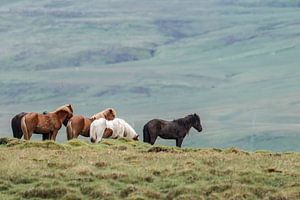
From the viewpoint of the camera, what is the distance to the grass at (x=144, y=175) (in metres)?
17.8

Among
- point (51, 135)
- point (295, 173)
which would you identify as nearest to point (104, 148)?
point (51, 135)

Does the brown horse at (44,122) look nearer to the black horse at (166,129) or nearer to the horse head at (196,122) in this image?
the black horse at (166,129)

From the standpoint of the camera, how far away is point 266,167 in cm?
2014

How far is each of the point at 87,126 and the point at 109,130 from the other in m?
0.72

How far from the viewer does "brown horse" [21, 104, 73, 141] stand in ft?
97.0

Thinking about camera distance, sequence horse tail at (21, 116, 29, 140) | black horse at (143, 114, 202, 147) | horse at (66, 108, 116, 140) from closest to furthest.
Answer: horse tail at (21, 116, 29, 140) < horse at (66, 108, 116, 140) < black horse at (143, 114, 202, 147)

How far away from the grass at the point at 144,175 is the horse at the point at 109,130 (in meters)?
7.85

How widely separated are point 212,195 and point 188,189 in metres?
0.54

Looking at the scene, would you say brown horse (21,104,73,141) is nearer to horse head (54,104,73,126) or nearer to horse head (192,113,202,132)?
horse head (54,104,73,126)

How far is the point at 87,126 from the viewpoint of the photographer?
104 ft

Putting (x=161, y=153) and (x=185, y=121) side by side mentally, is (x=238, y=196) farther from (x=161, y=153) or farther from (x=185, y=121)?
(x=185, y=121)

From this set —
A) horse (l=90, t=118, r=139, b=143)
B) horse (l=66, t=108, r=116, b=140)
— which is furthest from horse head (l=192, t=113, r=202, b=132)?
horse (l=66, t=108, r=116, b=140)

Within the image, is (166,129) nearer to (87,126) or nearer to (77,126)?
(87,126)

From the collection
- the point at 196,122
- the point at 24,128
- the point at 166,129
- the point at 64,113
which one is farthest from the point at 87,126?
the point at 196,122
